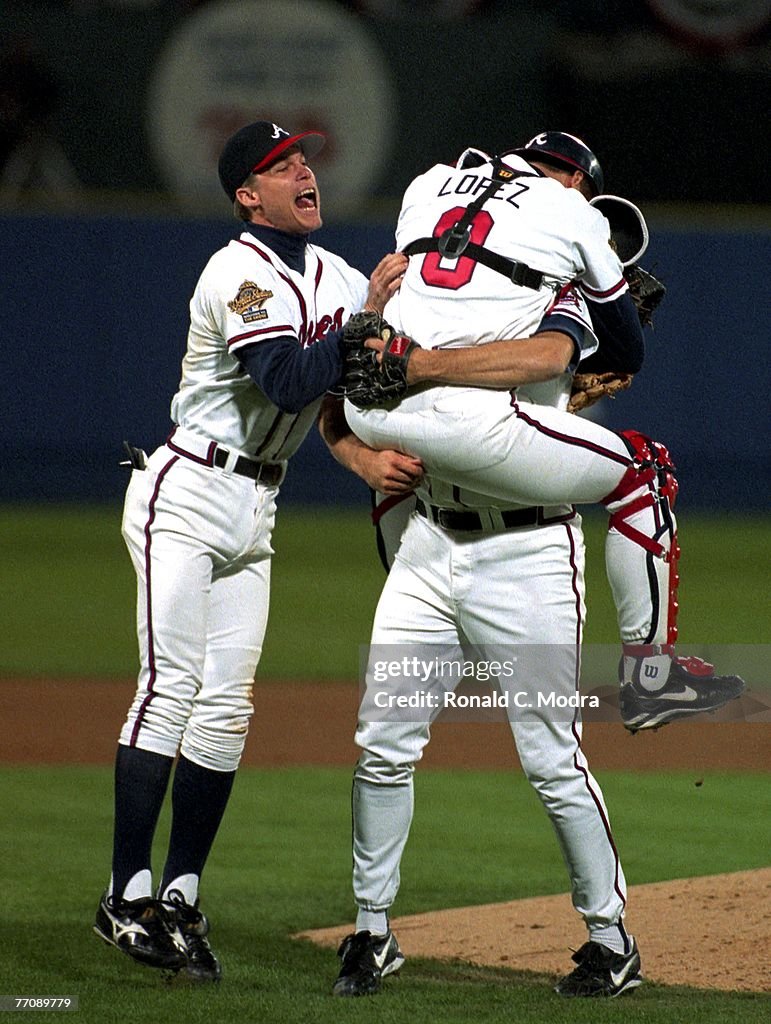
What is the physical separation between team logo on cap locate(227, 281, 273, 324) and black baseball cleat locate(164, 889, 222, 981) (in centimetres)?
140

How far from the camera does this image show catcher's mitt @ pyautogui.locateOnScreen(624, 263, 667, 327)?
12.5ft

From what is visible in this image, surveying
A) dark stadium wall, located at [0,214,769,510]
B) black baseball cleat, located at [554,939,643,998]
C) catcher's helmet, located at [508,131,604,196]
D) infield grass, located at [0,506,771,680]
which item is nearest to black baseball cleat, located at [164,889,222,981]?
black baseball cleat, located at [554,939,643,998]

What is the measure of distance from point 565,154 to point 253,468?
3.48 feet

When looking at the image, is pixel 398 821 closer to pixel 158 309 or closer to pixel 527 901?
pixel 527 901

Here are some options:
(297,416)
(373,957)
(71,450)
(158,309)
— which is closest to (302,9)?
(158,309)

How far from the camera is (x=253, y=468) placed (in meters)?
3.90

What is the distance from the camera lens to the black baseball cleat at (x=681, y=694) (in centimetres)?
354

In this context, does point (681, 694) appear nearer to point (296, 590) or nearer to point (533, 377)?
point (533, 377)

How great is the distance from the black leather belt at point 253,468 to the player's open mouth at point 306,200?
24.7 inches

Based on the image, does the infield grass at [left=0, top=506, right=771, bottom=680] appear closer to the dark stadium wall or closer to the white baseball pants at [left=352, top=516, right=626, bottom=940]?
the dark stadium wall

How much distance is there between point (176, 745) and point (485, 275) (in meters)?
1.32

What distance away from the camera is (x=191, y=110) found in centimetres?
1248

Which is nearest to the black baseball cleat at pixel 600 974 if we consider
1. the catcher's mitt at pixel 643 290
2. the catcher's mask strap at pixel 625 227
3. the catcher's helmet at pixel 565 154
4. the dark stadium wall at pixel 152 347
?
the catcher's mitt at pixel 643 290

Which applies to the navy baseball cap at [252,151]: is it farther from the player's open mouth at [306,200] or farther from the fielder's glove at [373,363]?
the fielder's glove at [373,363]
